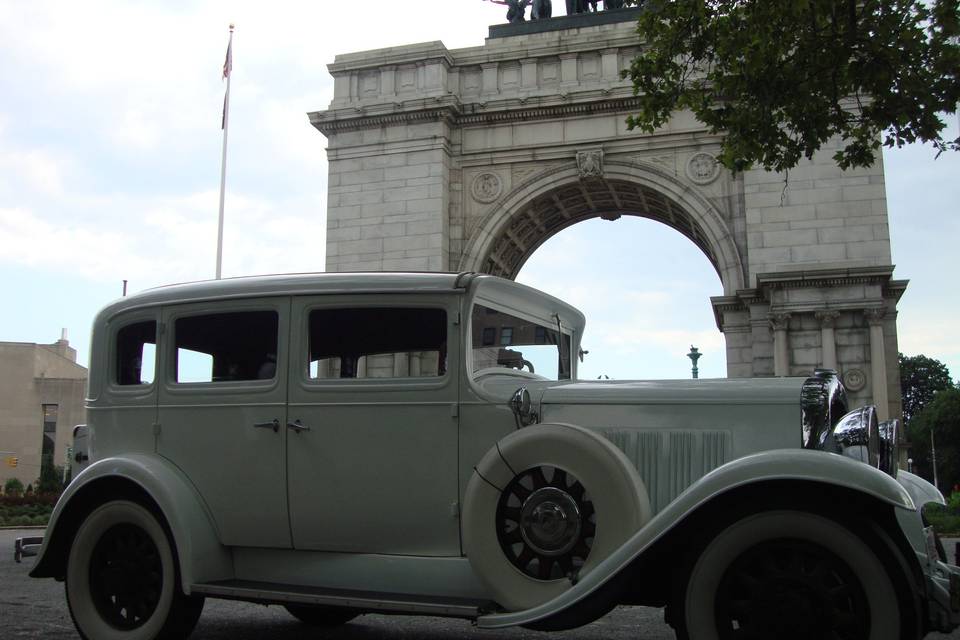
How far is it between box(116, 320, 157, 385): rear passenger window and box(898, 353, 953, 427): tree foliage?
8261cm

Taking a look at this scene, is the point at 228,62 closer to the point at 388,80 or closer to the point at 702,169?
the point at 388,80

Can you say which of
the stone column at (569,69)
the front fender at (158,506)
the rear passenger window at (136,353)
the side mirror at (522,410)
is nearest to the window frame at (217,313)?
the rear passenger window at (136,353)

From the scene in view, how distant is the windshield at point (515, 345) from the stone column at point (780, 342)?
15472mm

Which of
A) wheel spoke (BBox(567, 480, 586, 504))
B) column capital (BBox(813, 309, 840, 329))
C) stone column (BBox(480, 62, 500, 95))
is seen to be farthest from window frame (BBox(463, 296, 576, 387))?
stone column (BBox(480, 62, 500, 95))

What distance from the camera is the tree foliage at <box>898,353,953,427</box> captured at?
79.4 m

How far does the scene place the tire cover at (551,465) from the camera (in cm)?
429

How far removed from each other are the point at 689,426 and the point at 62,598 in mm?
6133

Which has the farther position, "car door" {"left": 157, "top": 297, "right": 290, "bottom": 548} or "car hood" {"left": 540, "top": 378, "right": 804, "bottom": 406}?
"car door" {"left": 157, "top": 297, "right": 290, "bottom": 548}

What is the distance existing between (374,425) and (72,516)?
7.04 ft

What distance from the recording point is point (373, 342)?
5.32 metres

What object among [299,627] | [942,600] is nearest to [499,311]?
[942,600]

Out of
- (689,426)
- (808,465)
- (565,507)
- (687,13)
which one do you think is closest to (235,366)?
(565,507)

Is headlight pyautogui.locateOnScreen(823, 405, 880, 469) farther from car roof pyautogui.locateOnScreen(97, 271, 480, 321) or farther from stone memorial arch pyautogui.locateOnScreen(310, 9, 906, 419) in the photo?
stone memorial arch pyautogui.locateOnScreen(310, 9, 906, 419)

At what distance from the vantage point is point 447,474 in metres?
4.86
